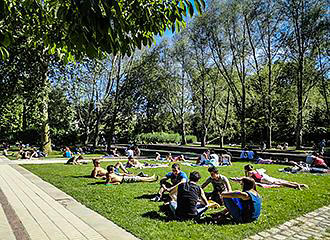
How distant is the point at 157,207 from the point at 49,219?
2.71m

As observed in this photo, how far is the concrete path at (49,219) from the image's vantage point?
5156 millimetres

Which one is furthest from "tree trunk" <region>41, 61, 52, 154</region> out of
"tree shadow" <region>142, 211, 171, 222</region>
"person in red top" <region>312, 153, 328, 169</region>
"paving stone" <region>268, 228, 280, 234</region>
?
"paving stone" <region>268, 228, 280, 234</region>

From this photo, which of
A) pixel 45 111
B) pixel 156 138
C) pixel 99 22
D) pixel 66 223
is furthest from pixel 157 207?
pixel 156 138

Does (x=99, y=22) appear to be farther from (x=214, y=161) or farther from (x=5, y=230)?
(x=214, y=161)

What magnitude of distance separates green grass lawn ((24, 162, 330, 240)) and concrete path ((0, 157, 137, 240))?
0.34m

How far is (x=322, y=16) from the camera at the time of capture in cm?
2612

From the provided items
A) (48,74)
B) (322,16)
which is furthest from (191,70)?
(48,74)

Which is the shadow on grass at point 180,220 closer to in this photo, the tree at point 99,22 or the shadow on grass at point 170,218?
the shadow on grass at point 170,218

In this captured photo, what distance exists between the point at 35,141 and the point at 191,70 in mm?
27142

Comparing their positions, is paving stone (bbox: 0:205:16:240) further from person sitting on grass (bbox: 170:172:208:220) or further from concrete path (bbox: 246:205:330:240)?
concrete path (bbox: 246:205:330:240)

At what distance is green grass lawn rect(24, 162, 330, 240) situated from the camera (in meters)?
5.30

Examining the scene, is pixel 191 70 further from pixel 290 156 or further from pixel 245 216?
pixel 245 216

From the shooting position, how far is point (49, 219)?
614 centimetres

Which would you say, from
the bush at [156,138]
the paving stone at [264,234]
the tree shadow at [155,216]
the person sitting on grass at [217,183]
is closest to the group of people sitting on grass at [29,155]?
the tree shadow at [155,216]
